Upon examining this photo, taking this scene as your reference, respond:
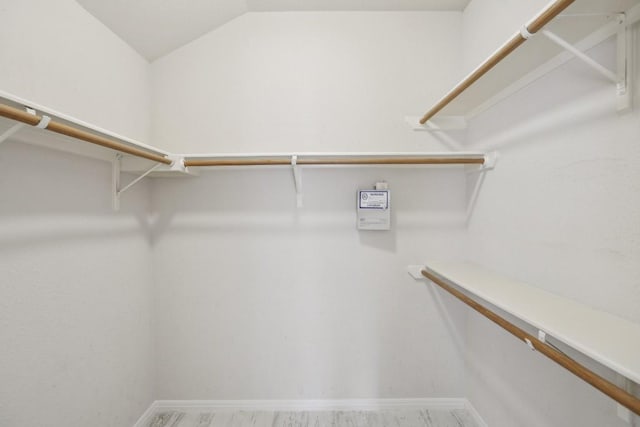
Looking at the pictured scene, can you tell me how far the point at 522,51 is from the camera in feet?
3.37

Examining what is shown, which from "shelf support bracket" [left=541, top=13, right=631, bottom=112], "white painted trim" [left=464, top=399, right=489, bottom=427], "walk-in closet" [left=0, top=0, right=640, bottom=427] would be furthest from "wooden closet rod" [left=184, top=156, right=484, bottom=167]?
"white painted trim" [left=464, top=399, right=489, bottom=427]

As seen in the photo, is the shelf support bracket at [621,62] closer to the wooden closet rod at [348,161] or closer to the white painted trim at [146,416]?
the wooden closet rod at [348,161]

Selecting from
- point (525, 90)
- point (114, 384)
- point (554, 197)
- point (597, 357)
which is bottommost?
point (114, 384)

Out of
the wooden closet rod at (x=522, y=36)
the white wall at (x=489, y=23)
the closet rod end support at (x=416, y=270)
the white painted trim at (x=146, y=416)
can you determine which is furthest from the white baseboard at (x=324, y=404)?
the white wall at (x=489, y=23)

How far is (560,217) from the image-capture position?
1.07 metres

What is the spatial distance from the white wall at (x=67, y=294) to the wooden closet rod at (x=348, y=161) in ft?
1.69

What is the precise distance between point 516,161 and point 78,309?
2.05 metres

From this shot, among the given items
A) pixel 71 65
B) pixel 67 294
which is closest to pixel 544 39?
pixel 71 65

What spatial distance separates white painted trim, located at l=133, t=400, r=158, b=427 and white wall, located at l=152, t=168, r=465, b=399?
1.14 ft

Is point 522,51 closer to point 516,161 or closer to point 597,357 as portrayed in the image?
point 516,161

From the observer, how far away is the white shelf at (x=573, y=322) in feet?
2.06

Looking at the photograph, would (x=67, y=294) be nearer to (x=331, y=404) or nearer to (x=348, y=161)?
(x=348, y=161)

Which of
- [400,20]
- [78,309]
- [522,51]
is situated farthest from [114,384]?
[400,20]

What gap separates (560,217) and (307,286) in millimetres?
1316
